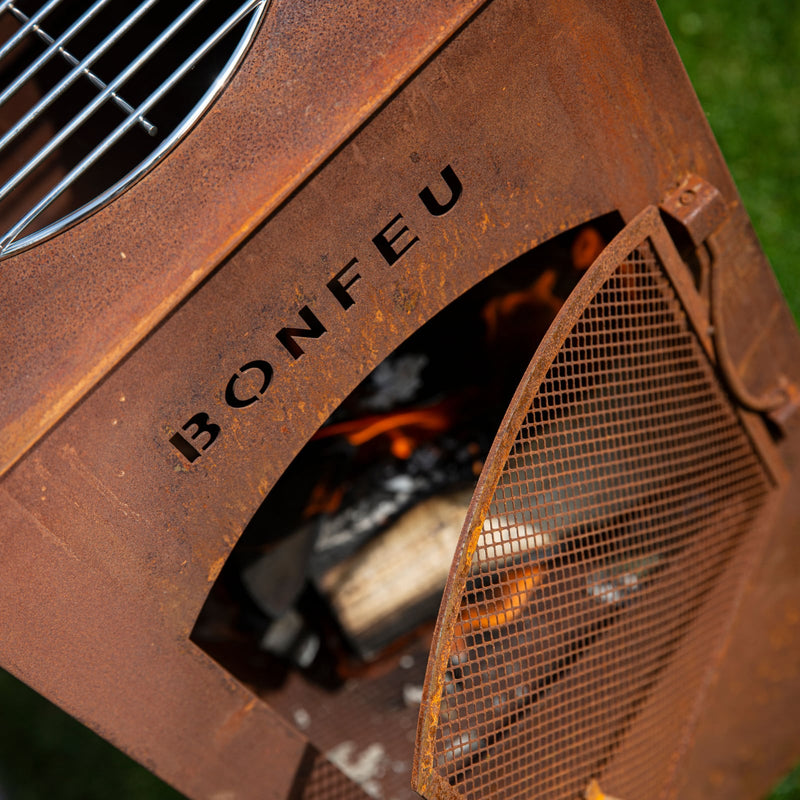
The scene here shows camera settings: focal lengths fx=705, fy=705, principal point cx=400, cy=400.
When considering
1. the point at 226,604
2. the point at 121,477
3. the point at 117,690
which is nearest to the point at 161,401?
the point at 121,477

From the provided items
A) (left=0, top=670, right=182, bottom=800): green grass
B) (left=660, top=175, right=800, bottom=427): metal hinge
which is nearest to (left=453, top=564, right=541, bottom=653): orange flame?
(left=660, top=175, right=800, bottom=427): metal hinge

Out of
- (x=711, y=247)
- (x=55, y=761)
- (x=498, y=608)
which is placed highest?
(x=711, y=247)

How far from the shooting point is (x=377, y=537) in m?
1.58

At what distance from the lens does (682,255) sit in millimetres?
1143

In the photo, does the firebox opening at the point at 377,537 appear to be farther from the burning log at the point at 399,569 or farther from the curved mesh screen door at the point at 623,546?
the curved mesh screen door at the point at 623,546

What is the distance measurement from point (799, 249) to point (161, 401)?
7.24 ft

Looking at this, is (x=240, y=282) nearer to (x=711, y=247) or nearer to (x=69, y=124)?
(x=69, y=124)

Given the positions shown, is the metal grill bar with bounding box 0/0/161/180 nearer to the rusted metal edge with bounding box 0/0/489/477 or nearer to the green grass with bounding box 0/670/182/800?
the rusted metal edge with bounding box 0/0/489/477

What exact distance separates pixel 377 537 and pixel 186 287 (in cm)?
92

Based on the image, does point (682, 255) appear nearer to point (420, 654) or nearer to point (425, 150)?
point (425, 150)

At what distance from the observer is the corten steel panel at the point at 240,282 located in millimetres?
795

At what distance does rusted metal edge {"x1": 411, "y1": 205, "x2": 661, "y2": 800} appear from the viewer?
80 centimetres

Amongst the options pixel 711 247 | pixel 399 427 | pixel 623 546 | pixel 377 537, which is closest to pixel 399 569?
pixel 377 537

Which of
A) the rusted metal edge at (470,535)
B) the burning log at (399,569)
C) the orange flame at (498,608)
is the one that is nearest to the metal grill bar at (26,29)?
the rusted metal edge at (470,535)
